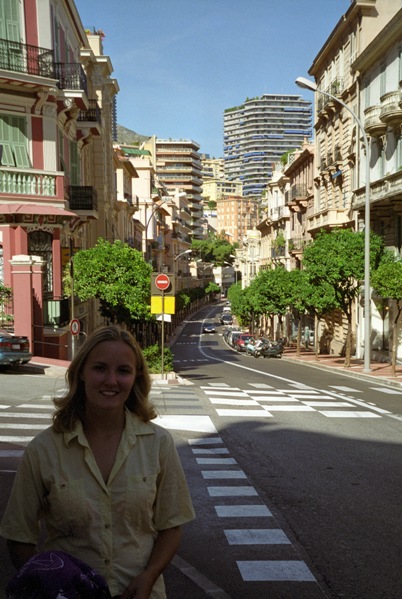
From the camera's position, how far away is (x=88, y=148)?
121 feet

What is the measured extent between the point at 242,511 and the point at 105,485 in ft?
15.8

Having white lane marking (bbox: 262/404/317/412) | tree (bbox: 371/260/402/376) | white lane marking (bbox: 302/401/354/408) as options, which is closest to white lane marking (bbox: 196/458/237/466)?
white lane marking (bbox: 262/404/317/412)

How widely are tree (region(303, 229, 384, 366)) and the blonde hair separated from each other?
29015 millimetres

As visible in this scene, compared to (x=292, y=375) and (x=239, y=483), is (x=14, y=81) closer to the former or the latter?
(x=292, y=375)

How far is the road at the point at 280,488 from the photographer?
5.55m

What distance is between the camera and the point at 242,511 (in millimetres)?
7422

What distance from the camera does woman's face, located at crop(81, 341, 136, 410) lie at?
309cm

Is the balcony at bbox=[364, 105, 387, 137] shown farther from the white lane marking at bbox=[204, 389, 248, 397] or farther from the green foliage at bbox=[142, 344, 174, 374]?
the white lane marking at bbox=[204, 389, 248, 397]

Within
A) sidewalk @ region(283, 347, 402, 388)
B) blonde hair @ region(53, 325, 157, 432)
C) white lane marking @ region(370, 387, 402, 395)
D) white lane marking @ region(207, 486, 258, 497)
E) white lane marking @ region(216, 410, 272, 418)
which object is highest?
blonde hair @ region(53, 325, 157, 432)

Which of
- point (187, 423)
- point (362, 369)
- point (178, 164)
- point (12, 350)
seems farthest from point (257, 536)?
point (178, 164)

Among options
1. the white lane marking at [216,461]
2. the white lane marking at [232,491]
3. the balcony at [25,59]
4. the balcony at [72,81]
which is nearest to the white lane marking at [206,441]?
the white lane marking at [216,461]

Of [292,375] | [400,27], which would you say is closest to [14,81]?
[292,375]

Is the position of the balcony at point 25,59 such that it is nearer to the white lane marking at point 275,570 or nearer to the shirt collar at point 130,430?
the white lane marking at point 275,570

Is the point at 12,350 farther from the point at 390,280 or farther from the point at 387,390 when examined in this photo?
the point at 390,280
